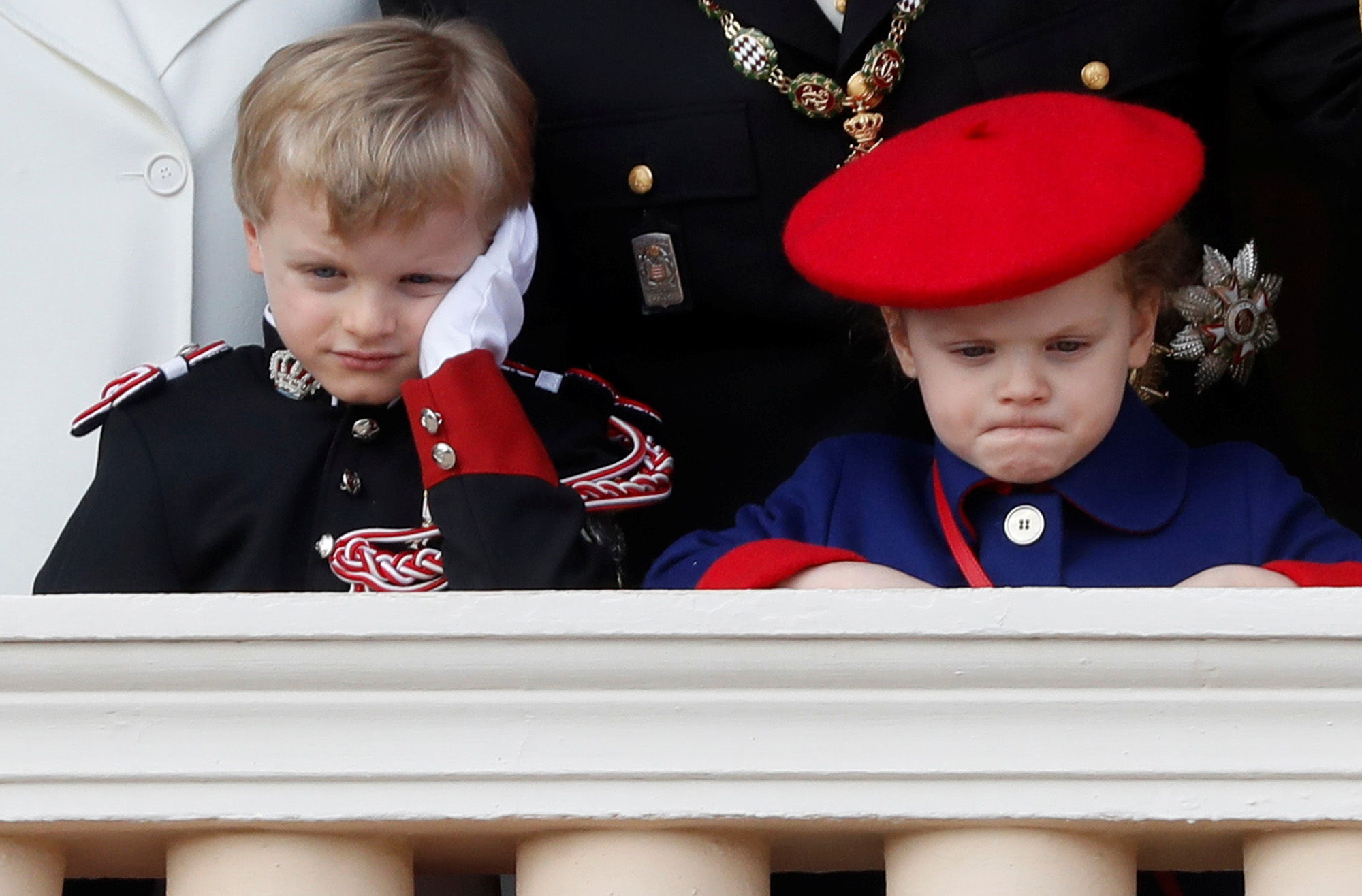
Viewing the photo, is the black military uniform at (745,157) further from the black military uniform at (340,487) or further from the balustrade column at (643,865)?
the balustrade column at (643,865)

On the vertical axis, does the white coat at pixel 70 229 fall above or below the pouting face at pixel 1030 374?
above

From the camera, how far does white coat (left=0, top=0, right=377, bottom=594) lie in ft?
5.16

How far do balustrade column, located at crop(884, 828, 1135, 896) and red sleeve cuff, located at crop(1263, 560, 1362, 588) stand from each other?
0.32 meters

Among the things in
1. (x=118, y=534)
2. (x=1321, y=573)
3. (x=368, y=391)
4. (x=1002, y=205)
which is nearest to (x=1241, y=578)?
(x=1321, y=573)

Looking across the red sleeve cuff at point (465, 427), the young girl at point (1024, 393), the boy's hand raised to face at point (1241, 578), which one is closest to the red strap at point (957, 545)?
the young girl at point (1024, 393)

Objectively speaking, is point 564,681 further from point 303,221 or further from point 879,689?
point 303,221

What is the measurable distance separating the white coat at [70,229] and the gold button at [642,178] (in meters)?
0.36

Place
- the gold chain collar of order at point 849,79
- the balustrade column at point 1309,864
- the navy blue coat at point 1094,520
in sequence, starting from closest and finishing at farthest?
the balustrade column at point 1309,864, the navy blue coat at point 1094,520, the gold chain collar of order at point 849,79

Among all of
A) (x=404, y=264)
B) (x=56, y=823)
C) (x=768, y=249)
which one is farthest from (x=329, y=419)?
(x=56, y=823)

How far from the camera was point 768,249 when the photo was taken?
1581 mm

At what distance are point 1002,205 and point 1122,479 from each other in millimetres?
220

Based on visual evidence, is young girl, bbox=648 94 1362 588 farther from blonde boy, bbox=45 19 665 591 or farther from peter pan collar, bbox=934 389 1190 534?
blonde boy, bbox=45 19 665 591

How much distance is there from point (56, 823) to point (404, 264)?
0.58 m

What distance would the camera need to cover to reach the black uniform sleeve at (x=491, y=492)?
4.42ft
